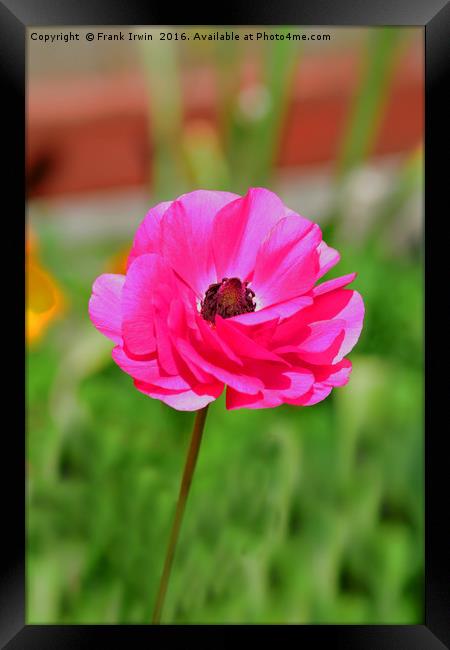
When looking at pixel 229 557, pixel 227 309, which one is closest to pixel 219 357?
pixel 227 309

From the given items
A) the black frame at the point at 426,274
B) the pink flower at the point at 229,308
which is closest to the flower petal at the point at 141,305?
the pink flower at the point at 229,308

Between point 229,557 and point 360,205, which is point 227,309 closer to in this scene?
point 229,557

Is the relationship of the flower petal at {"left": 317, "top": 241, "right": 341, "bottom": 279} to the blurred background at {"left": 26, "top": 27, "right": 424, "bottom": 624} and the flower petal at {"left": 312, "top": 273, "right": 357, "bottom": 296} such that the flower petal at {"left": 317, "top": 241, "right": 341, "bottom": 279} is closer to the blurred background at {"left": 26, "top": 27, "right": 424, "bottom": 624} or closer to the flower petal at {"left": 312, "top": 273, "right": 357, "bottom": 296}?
the flower petal at {"left": 312, "top": 273, "right": 357, "bottom": 296}

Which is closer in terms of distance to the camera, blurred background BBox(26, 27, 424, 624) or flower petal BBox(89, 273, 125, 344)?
flower petal BBox(89, 273, 125, 344)

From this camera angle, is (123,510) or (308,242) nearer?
(308,242)

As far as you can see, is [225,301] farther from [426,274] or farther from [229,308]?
[426,274]

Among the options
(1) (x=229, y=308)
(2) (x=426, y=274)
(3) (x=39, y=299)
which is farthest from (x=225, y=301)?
(3) (x=39, y=299)

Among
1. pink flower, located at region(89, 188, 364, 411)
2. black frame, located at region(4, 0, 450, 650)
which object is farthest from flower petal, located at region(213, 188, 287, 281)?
black frame, located at region(4, 0, 450, 650)
